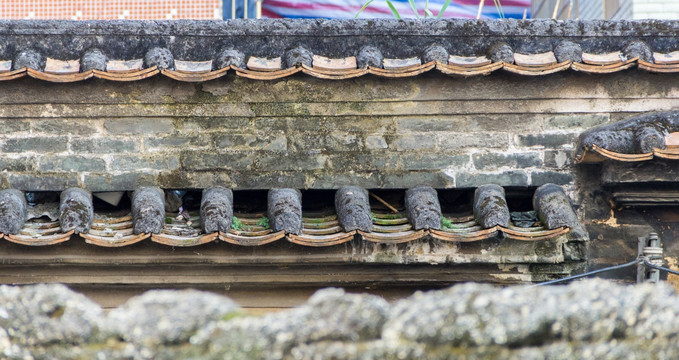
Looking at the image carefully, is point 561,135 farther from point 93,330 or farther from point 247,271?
point 93,330

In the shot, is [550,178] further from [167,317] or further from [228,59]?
[167,317]

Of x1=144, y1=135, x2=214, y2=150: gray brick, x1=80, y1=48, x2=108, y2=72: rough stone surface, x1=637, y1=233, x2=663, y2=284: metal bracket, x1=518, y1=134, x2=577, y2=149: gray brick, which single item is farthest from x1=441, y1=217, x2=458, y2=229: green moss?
x1=80, y1=48, x2=108, y2=72: rough stone surface

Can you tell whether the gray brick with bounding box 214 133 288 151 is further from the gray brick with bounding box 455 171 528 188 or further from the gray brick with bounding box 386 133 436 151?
the gray brick with bounding box 455 171 528 188

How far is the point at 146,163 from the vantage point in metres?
5.42

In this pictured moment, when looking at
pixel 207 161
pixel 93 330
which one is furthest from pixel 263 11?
pixel 93 330

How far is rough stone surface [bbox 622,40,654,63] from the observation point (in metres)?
5.35

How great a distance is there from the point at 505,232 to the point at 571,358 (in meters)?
2.91

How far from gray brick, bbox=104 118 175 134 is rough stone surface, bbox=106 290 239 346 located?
350 centimetres

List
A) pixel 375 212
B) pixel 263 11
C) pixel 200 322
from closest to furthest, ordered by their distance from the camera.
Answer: pixel 200 322 < pixel 375 212 < pixel 263 11

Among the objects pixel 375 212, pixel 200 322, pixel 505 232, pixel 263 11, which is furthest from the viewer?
pixel 263 11

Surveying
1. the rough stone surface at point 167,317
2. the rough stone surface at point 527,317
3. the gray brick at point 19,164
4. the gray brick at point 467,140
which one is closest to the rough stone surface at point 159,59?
the gray brick at point 19,164

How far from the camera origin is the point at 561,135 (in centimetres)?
552

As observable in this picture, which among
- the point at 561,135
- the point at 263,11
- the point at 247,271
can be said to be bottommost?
the point at 247,271

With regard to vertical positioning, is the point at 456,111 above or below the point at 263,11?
below
